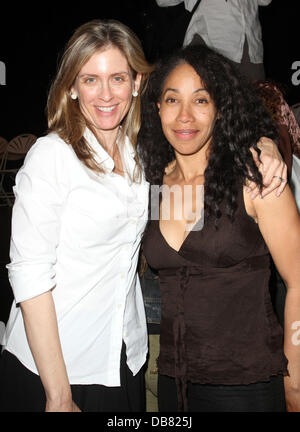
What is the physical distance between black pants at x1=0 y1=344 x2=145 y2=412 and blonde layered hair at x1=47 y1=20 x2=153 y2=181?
60cm

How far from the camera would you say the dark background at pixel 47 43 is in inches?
136

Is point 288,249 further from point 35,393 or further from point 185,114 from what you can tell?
point 35,393

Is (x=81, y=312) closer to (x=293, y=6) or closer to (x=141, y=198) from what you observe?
(x=141, y=198)

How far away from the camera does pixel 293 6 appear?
139 inches

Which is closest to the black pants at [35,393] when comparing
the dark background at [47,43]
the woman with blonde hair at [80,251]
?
the woman with blonde hair at [80,251]

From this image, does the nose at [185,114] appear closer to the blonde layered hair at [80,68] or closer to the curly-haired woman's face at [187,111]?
the curly-haired woman's face at [187,111]

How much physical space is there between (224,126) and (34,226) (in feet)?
2.20

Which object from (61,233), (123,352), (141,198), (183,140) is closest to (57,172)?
(61,233)

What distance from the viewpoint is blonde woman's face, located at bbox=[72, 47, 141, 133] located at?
131 centimetres

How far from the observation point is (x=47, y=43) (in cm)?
523

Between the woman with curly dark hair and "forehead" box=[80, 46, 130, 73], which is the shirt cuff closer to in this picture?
the woman with curly dark hair

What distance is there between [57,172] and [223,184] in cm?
48

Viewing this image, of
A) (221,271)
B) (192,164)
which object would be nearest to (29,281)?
(221,271)

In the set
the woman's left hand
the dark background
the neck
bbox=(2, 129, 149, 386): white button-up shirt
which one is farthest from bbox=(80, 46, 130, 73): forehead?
the dark background
